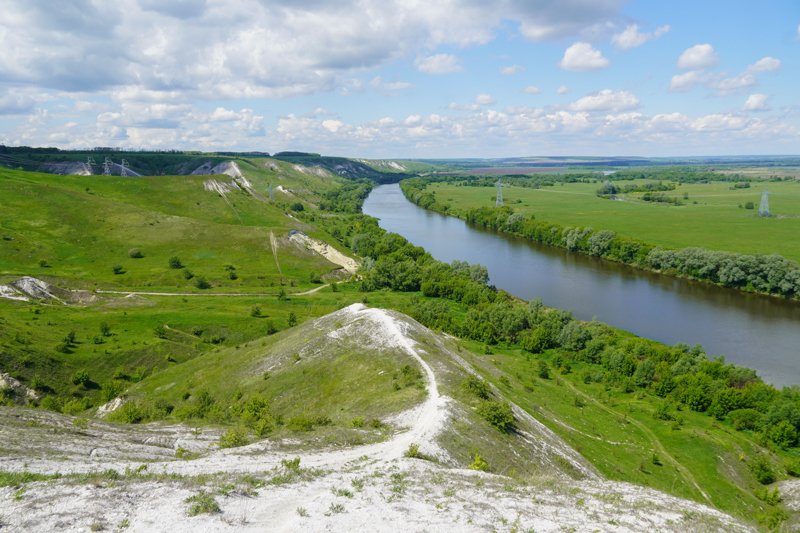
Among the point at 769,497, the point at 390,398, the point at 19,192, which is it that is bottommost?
the point at 769,497

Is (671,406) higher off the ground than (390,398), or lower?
lower

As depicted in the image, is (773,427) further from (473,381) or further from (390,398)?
(390,398)

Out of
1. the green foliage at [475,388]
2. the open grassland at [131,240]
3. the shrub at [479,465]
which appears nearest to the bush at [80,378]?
the green foliage at [475,388]

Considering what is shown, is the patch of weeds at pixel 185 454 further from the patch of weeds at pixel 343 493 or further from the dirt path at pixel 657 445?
the dirt path at pixel 657 445

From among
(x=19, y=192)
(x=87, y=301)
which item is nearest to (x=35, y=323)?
(x=87, y=301)

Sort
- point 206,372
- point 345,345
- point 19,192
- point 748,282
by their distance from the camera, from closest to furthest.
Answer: point 345,345 < point 206,372 < point 748,282 < point 19,192

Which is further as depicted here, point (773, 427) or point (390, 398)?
point (773, 427)

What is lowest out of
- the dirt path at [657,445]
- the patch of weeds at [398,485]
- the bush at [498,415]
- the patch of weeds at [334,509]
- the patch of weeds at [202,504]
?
the dirt path at [657,445]
